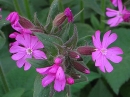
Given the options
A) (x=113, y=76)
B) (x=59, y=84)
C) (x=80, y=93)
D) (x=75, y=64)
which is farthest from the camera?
(x=80, y=93)

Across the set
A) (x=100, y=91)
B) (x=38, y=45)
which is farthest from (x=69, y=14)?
(x=100, y=91)

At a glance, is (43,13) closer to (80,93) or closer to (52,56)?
(80,93)

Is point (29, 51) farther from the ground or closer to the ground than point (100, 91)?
farther from the ground

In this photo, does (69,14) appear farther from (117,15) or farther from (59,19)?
(117,15)

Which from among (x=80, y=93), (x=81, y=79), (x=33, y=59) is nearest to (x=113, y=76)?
(x=80, y=93)

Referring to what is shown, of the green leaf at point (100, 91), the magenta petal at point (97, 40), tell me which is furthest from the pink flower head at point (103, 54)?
the green leaf at point (100, 91)

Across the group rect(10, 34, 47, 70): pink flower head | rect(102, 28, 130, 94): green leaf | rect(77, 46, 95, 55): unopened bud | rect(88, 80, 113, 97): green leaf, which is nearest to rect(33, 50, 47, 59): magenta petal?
rect(10, 34, 47, 70): pink flower head

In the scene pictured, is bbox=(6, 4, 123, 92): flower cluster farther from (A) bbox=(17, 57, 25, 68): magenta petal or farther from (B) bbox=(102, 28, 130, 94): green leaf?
(B) bbox=(102, 28, 130, 94): green leaf
